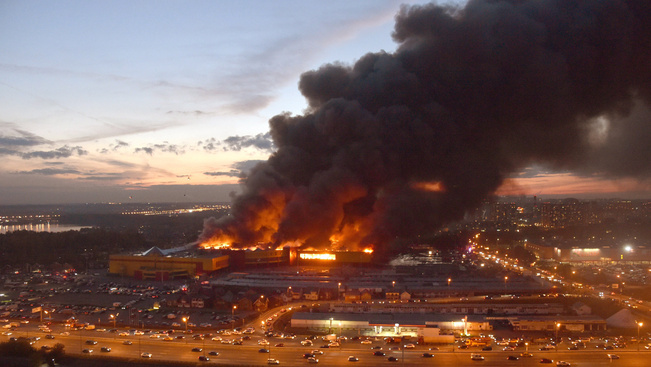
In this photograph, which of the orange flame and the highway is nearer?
the highway

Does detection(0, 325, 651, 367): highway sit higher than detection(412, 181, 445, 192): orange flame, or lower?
lower

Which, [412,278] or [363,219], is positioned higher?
[363,219]

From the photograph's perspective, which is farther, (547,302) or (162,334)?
(547,302)

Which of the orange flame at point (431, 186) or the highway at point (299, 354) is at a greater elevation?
the orange flame at point (431, 186)

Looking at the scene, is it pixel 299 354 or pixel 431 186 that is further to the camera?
pixel 431 186

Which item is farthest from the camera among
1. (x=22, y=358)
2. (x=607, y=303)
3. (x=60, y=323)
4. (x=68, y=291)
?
(x=68, y=291)

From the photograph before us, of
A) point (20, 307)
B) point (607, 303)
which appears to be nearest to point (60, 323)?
point (20, 307)

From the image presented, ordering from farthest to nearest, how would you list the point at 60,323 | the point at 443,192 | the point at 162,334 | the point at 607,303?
the point at 443,192 < the point at 607,303 < the point at 60,323 < the point at 162,334

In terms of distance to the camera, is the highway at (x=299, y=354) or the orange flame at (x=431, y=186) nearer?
the highway at (x=299, y=354)

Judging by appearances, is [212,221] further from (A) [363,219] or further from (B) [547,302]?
(B) [547,302]

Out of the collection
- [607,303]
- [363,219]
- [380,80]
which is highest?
[380,80]

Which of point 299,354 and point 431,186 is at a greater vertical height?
point 431,186
